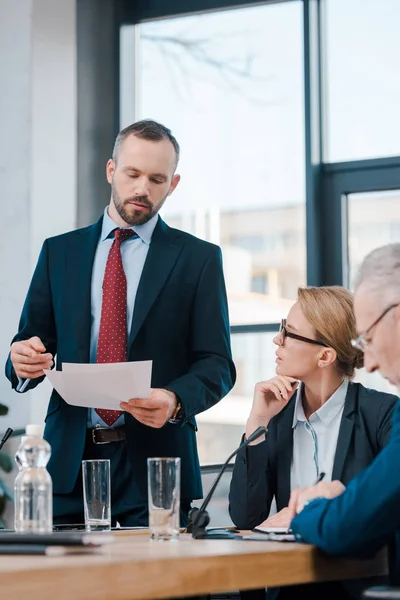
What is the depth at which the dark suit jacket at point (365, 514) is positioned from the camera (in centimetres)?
166

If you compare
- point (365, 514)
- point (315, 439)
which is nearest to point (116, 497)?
point (315, 439)

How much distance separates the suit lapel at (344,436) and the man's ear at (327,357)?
0.47ft

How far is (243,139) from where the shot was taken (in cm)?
452

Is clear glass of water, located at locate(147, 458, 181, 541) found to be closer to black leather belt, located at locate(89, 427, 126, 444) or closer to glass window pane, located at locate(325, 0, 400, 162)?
black leather belt, located at locate(89, 427, 126, 444)

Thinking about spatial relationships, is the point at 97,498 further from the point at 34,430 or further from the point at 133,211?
the point at 133,211

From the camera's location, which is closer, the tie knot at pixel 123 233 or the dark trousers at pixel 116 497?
the dark trousers at pixel 116 497

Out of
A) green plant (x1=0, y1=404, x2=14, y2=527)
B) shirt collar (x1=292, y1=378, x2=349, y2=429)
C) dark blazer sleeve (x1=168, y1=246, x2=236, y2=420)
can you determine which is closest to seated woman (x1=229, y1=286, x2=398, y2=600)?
shirt collar (x1=292, y1=378, x2=349, y2=429)

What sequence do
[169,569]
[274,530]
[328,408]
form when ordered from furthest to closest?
[328,408], [274,530], [169,569]

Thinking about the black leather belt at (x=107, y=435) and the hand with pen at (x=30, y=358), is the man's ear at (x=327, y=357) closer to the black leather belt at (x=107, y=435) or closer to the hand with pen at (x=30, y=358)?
the black leather belt at (x=107, y=435)

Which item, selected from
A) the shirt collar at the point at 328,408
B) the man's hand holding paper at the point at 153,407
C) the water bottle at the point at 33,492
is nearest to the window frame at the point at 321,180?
the shirt collar at the point at 328,408

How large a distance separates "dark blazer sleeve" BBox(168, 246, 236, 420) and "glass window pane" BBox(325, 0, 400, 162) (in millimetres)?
1747

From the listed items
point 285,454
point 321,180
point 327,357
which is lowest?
point 285,454

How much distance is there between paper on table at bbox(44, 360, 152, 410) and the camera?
2203mm

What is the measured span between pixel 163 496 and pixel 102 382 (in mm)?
402
